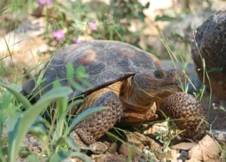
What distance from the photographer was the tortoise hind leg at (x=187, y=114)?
3.56 meters

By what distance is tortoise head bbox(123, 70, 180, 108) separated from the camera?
3270 mm

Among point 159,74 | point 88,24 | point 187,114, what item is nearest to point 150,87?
point 159,74

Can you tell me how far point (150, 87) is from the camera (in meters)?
3.41

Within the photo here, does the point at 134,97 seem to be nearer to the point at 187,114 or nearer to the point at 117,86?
the point at 117,86

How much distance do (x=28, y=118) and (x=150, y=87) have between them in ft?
4.86

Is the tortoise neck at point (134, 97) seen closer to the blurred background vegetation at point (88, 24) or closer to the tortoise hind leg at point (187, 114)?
the tortoise hind leg at point (187, 114)

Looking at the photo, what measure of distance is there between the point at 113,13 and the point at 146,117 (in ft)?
10.9

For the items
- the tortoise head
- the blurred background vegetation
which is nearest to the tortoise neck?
the tortoise head

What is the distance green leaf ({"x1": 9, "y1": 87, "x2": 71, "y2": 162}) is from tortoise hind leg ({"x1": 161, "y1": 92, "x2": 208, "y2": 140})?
5.30ft

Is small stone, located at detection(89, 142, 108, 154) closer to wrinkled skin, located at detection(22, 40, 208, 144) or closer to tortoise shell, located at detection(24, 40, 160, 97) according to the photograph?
wrinkled skin, located at detection(22, 40, 208, 144)

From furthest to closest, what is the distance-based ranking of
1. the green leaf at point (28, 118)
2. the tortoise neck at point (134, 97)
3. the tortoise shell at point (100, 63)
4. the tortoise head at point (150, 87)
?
1. the tortoise shell at point (100, 63)
2. the tortoise neck at point (134, 97)
3. the tortoise head at point (150, 87)
4. the green leaf at point (28, 118)

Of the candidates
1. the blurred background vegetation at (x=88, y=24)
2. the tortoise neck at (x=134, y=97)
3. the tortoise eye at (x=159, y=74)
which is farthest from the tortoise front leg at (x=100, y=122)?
the blurred background vegetation at (x=88, y=24)

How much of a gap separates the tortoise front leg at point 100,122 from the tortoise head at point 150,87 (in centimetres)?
18

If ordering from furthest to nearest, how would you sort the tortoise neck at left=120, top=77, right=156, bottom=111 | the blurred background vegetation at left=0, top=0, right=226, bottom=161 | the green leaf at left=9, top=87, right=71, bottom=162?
the blurred background vegetation at left=0, top=0, right=226, bottom=161
the tortoise neck at left=120, top=77, right=156, bottom=111
the green leaf at left=9, top=87, right=71, bottom=162
